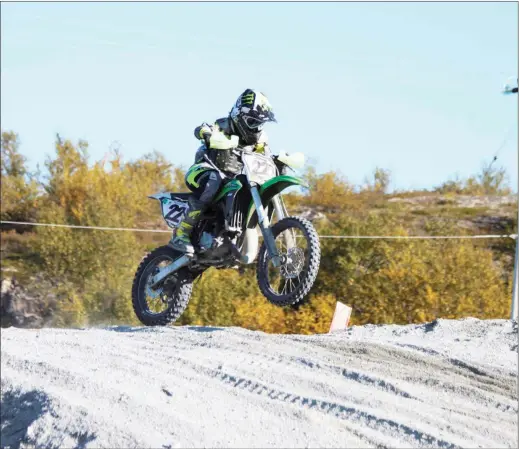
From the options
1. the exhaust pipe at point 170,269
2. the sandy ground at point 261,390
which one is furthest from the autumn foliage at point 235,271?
the sandy ground at point 261,390

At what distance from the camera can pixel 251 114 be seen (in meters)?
9.81

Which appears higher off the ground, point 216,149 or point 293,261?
point 216,149

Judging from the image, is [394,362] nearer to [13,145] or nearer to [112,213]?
[112,213]

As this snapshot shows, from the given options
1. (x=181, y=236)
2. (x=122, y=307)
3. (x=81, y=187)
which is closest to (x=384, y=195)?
(x=81, y=187)

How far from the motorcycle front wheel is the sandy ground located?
1.62ft

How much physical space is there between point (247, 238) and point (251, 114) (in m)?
1.48

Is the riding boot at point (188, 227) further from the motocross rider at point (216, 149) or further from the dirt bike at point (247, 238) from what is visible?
the dirt bike at point (247, 238)

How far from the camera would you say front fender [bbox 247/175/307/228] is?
359 inches

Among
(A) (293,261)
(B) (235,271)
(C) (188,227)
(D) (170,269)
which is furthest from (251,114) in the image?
(B) (235,271)

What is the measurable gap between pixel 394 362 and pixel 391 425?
5.52ft

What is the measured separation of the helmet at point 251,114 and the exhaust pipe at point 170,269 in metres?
1.72

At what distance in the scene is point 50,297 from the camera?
38.0 meters

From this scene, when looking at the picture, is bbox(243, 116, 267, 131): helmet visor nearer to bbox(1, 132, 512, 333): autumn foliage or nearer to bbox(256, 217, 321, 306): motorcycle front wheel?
bbox(256, 217, 321, 306): motorcycle front wheel

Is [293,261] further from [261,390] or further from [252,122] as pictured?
[261,390]
